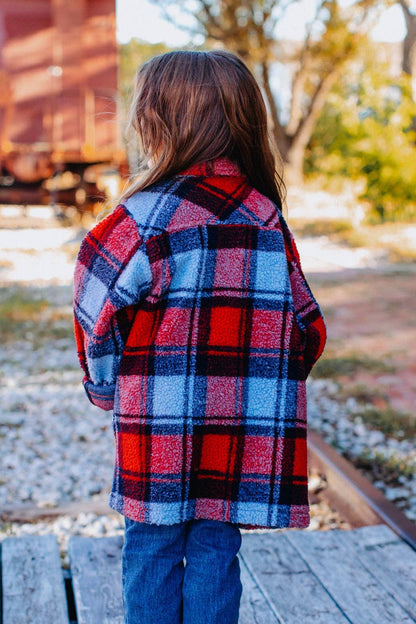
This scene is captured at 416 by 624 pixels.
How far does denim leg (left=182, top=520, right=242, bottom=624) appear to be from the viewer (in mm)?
1486

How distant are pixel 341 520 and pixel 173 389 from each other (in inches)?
61.4

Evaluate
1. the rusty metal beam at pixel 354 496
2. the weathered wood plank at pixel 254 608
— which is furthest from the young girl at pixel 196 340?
the rusty metal beam at pixel 354 496

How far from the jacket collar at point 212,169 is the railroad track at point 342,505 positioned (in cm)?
144

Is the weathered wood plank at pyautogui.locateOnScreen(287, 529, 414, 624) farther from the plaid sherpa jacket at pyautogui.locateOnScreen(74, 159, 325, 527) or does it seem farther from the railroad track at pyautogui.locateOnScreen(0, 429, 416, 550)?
the plaid sherpa jacket at pyautogui.locateOnScreen(74, 159, 325, 527)

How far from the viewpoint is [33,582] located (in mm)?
2105

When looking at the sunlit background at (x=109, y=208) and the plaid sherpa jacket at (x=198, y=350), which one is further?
the sunlit background at (x=109, y=208)

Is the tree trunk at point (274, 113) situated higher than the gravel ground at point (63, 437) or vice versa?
the tree trunk at point (274, 113)

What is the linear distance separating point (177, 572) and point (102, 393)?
0.39 m

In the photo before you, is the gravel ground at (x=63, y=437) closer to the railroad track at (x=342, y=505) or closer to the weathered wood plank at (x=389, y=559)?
the railroad track at (x=342, y=505)

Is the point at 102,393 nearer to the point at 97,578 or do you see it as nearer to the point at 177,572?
the point at 177,572

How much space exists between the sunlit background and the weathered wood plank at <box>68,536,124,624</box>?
0.39m

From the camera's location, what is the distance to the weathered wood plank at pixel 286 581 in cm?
196

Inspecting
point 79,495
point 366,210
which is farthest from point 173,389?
point 366,210

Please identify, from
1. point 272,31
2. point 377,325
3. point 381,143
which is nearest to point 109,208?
point 377,325
